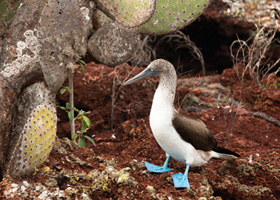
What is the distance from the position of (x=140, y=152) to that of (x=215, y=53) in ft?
13.8

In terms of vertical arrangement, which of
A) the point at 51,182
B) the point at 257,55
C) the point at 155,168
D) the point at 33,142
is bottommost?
the point at 257,55

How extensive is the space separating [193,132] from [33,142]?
4.45 feet

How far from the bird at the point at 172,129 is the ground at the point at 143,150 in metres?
0.16

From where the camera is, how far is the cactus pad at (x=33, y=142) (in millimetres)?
2855

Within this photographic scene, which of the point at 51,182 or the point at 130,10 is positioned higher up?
the point at 130,10

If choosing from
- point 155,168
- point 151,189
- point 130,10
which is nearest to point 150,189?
point 151,189

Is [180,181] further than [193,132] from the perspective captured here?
No

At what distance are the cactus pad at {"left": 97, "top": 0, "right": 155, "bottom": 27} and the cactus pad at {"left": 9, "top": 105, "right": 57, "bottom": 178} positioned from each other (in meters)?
1.12

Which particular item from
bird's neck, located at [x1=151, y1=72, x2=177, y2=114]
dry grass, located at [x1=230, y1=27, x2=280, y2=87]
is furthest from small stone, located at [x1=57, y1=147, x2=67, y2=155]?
dry grass, located at [x1=230, y1=27, x2=280, y2=87]

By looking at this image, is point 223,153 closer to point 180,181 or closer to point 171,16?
point 180,181

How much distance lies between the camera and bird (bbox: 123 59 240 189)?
128 inches

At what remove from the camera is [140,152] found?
3.99 metres

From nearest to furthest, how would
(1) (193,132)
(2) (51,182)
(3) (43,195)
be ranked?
(3) (43,195) → (2) (51,182) → (1) (193,132)

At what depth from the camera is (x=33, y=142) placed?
9.46ft
